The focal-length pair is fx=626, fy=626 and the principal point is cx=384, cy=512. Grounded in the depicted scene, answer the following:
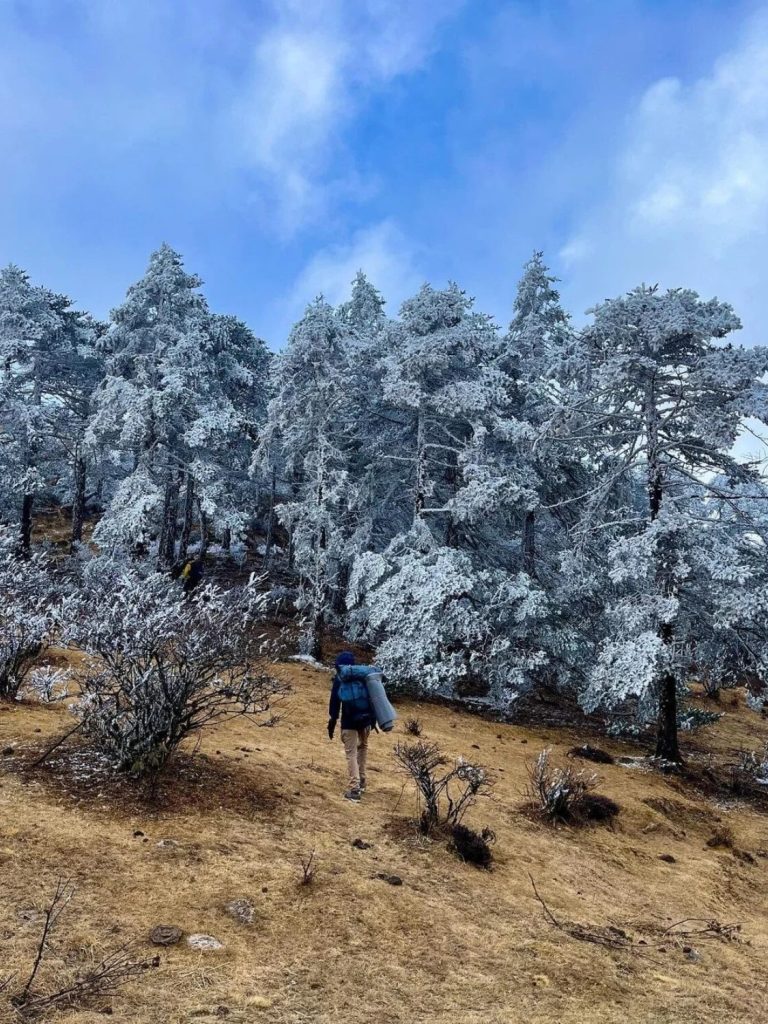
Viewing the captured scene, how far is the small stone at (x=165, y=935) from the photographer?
4.04 metres

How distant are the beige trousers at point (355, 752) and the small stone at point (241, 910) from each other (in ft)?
10.4

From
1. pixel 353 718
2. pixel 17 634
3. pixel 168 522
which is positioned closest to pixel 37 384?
pixel 168 522

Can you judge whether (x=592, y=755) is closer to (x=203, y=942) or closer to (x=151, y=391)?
(x=203, y=942)

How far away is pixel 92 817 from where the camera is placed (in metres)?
5.70

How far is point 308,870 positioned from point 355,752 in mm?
2683

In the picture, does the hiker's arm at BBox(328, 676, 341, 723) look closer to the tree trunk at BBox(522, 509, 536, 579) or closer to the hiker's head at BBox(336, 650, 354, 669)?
the hiker's head at BBox(336, 650, 354, 669)

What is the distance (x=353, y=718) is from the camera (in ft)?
25.7

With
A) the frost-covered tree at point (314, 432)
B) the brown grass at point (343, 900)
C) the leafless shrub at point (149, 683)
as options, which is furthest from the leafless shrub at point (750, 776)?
the frost-covered tree at point (314, 432)

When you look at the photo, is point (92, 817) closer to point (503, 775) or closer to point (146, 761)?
point (146, 761)

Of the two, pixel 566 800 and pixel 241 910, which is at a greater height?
pixel 566 800

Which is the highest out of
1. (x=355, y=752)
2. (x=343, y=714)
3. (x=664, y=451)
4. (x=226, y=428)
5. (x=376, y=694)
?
(x=226, y=428)

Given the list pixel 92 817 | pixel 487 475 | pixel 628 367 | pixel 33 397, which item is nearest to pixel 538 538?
pixel 487 475

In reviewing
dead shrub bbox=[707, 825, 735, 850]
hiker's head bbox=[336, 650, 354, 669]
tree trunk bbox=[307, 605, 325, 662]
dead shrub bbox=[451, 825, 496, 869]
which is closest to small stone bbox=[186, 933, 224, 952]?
dead shrub bbox=[451, 825, 496, 869]

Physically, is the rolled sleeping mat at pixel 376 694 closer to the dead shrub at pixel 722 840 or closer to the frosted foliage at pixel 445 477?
the frosted foliage at pixel 445 477
